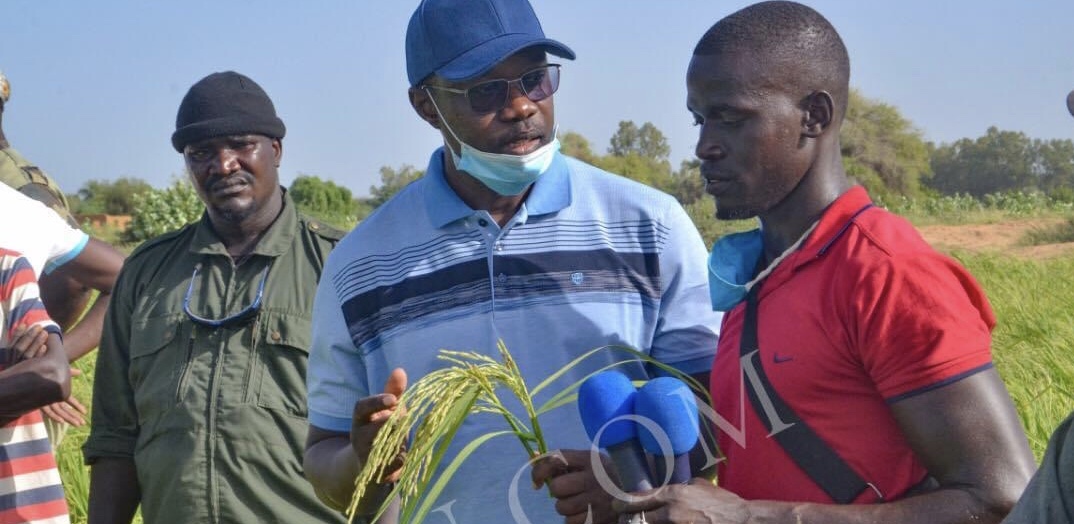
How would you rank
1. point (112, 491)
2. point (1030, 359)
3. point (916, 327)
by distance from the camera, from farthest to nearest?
point (1030, 359) → point (112, 491) → point (916, 327)

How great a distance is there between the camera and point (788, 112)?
92.5 inches

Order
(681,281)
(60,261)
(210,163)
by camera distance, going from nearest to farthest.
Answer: (681,281) → (210,163) → (60,261)

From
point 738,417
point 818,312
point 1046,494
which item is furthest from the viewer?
point 738,417

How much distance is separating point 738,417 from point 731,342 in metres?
0.14

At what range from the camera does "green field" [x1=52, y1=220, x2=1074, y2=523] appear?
5.38 meters

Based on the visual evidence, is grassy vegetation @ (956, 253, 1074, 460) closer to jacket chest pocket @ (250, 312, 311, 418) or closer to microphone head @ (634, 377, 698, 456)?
jacket chest pocket @ (250, 312, 311, 418)

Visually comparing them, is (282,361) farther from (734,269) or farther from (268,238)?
(734,269)

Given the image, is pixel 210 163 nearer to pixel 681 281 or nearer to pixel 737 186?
pixel 681 281

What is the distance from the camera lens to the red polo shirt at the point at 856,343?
202cm

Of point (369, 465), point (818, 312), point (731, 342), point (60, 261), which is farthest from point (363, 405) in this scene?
point (60, 261)

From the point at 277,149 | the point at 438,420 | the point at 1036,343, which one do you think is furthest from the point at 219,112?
the point at 1036,343

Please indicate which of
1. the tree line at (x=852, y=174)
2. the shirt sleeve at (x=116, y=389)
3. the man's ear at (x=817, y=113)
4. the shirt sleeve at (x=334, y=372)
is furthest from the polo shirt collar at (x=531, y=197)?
the tree line at (x=852, y=174)

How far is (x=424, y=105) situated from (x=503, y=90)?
29cm

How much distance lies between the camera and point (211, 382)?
13.3 ft
